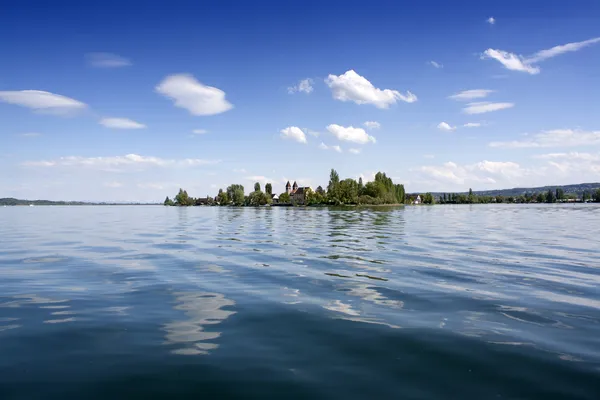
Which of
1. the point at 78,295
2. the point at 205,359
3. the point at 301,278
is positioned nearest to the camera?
the point at 205,359

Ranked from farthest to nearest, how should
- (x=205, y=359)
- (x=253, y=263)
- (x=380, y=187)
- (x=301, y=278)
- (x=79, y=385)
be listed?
(x=380, y=187) < (x=253, y=263) < (x=301, y=278) < (x=205, y=359) < (x=79, y=385)

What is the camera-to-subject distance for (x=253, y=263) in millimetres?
18766

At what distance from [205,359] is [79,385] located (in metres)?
2.11

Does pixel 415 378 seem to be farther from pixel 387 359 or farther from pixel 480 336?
pixel 480 336

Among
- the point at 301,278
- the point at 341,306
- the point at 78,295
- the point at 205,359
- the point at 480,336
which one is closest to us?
the point at 205,359

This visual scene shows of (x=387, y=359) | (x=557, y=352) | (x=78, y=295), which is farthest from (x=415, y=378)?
(x=78, y=295)

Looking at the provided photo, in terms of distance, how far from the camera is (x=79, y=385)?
20.8 feet

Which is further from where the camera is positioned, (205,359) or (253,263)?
(253,263)

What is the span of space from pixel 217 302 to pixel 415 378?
670 cm

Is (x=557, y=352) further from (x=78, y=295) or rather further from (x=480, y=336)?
(x=78, y=295)

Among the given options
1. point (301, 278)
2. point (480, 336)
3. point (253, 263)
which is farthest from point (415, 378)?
point (253, 263)

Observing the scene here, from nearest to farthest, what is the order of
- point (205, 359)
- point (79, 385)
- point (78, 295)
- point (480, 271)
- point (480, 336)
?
point (79, 385) < point (205, 359) < point (480, 336) < point (78, 295) < point (480, 271)

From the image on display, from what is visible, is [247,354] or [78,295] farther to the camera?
[78,295]

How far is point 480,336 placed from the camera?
8.50m
